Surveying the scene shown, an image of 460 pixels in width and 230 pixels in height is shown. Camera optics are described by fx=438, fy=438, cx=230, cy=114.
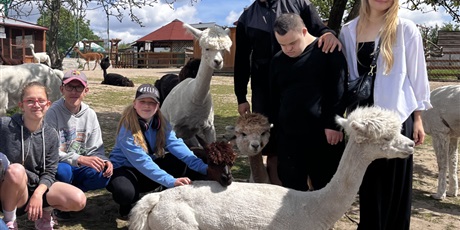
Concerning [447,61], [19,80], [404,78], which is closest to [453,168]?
[404,78]

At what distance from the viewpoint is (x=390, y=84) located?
2.88 metres

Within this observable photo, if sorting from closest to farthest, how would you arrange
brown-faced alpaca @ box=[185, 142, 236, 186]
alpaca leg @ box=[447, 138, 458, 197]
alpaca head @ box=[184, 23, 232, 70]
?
brown-faced alpaca @ box=[185, 142, 236, 186] < alpaca head @ box=[184, 23, 232, 70] < alpaca leg @ box=[447, 138, 458, 197]

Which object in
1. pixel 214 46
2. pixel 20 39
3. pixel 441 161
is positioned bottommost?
pixel 441 161

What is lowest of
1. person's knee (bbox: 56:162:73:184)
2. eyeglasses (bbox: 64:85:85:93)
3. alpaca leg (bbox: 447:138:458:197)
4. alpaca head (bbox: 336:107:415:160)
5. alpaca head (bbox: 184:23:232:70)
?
alpaca leg (bbox: 447:138:458:197)

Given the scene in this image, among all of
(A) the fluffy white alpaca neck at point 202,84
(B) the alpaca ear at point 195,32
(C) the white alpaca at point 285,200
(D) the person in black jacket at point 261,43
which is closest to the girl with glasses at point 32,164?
(C) the white alpaca at point 285,200

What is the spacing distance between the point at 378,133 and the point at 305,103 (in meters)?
0.79

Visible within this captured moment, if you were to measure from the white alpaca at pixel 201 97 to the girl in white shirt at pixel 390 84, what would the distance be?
1.97 metres

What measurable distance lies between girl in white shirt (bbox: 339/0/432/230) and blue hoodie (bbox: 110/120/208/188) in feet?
4.31

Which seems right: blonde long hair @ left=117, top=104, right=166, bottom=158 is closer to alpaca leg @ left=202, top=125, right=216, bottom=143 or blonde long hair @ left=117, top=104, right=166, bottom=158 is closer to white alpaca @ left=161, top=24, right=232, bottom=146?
white alpaca @ left=161, top=24, right=232, bottom=146

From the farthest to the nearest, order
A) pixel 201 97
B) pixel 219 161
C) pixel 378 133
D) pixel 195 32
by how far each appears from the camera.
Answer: pixel 195 32 → pixel 201 97 → pixel 219 161 → pixel 378 133

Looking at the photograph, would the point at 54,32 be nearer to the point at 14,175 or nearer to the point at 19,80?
the point at 19,80

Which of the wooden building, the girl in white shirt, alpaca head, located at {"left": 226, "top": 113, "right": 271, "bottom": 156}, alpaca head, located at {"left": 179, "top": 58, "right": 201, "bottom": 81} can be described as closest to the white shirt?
the girl in white shirt

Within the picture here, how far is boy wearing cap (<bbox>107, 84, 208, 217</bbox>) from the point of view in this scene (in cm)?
354

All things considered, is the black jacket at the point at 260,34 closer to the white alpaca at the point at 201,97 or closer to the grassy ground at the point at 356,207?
the white alpaca at the point at 201,97
